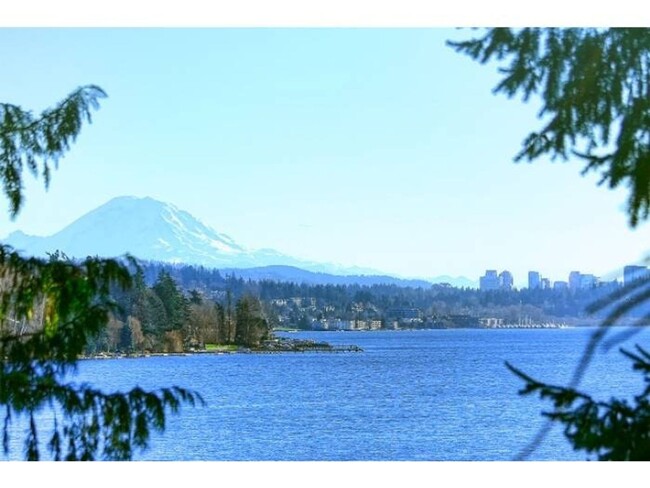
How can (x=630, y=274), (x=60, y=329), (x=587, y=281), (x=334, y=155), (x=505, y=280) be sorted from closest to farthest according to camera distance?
(x=60, y=329), (x=630, y=274), (x=587, y=281), (x=334, y=155), (x=505, y=280)

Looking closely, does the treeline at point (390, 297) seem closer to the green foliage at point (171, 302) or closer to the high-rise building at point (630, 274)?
the green foliage at point (171, 302)

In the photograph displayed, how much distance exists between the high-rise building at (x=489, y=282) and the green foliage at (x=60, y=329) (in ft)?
11.4

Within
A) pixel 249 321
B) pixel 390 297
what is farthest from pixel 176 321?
pixel 390 297

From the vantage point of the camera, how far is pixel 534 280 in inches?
269

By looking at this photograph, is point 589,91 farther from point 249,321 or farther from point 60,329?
point 249,321

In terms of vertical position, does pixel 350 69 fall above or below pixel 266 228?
above

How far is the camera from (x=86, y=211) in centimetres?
618

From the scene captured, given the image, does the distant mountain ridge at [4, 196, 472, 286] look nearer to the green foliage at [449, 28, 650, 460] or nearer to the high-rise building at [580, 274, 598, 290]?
the high-rise building at [580, 274, 598, 290]

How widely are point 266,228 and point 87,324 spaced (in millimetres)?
3320

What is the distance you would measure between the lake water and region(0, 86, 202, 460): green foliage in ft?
8.27

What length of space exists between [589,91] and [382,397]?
6.87 meters
